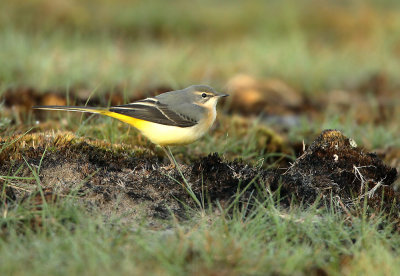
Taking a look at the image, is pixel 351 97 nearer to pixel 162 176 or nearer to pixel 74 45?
pixel 74 45

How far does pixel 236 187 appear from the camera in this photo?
4.53 metres

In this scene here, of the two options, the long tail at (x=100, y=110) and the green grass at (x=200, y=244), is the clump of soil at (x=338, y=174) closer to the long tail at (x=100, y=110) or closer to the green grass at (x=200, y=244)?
the green grass at (x=200, y=244)

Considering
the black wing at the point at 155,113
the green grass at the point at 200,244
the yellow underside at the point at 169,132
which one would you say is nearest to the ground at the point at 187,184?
the green grass at the point at 200,244

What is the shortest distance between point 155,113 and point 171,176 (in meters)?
0.93

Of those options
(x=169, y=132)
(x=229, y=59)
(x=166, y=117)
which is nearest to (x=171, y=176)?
(x=169, y=132)

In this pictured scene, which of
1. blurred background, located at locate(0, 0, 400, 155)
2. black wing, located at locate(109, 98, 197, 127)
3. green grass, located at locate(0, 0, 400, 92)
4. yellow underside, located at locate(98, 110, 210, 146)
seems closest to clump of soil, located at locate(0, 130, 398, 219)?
yellow underside, located at locate(98, 110, 210, 146)

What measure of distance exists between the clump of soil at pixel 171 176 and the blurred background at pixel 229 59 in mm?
968

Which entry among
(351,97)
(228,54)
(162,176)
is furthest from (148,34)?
(162,176)

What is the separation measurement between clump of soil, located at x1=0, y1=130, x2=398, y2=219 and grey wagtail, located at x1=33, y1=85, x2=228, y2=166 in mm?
319

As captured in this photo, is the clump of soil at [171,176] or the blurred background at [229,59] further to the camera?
the blurred background at [229,59]

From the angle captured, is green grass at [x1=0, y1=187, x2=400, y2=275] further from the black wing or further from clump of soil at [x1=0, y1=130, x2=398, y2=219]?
the black wing

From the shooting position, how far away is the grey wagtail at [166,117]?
5.25 m

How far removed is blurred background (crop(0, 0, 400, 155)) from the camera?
26.2 feet

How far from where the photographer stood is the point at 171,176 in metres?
4.68
